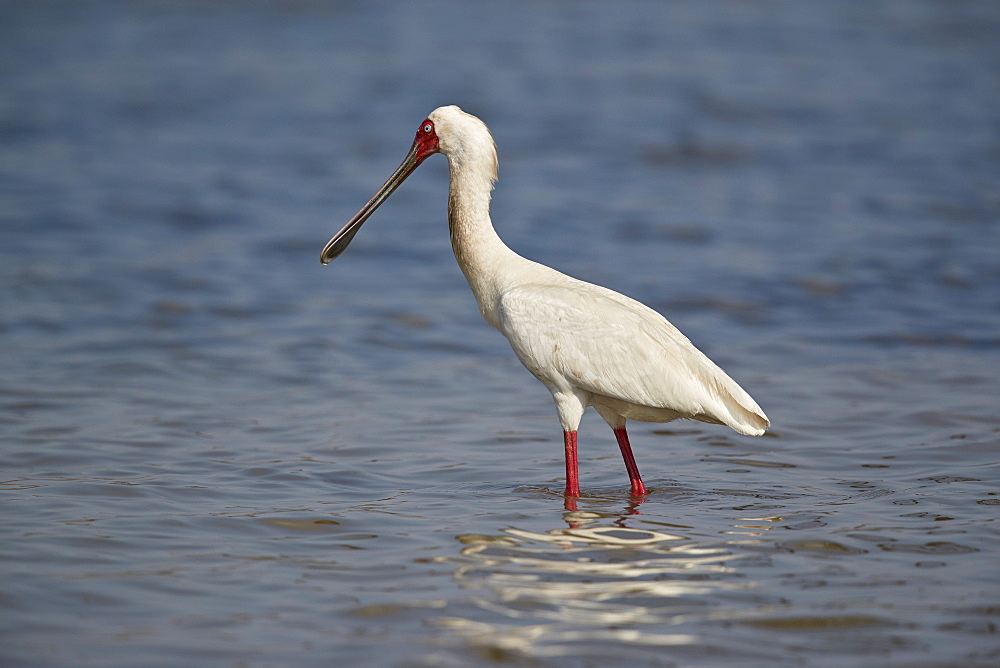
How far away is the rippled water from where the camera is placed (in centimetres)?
509

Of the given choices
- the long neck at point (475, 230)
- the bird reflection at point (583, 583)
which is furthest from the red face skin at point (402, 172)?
the bird reflection at point (583, 583)

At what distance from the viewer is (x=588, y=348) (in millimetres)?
6723

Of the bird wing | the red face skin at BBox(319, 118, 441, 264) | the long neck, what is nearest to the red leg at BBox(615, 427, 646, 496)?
the bird wing

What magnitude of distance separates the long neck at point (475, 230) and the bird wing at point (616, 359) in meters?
0.40

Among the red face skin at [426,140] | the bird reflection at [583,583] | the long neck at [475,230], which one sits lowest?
the bird reflection at [583,583]

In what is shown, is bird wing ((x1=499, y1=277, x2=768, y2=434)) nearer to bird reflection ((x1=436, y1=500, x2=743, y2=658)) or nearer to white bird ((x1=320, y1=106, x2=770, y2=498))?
white bird ((x1=320, y1=106, x2=770, y2=498))

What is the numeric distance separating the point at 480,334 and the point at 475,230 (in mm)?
4203

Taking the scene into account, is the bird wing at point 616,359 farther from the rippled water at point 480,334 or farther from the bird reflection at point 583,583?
the bird reflection at point 583,583

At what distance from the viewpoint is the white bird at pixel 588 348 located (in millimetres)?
6691

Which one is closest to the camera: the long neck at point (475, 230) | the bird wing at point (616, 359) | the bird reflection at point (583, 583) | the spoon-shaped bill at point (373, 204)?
the bird reflection at point (583, 583)

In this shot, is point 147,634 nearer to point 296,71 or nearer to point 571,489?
point 571,489

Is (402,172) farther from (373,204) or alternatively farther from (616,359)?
(616,359)

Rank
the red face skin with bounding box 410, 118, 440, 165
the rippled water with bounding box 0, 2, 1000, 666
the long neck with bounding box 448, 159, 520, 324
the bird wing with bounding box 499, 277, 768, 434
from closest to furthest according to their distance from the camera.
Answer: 1. the rippled water with bounding box 0, 2, 1000, 666
2. the bird wing with bounding box 499, 277, 768, 434
3. the long neck with bounding box 448, 159, 520, 324
4. the red face skin with bounding box 410, 118, 440, 165

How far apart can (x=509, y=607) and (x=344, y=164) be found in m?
14.5
